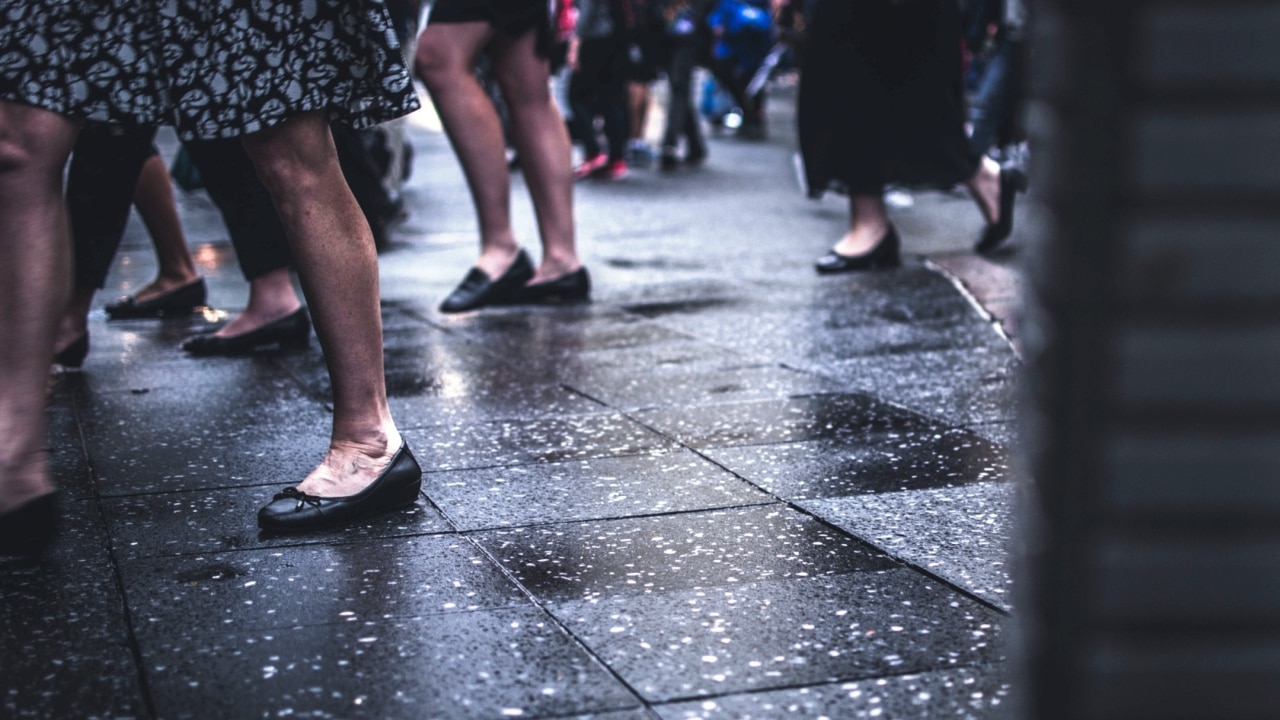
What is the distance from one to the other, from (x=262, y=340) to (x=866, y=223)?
8.66 ft

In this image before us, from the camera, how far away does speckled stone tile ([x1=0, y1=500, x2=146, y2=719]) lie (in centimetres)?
199

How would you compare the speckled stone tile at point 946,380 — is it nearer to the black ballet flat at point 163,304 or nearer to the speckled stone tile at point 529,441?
the speckled stone tile at point 529,441

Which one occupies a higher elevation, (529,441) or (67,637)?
(67,637)

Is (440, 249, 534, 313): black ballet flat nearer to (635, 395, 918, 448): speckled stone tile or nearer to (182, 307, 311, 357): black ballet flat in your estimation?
(182, 307, 311, 357): black ballet flat

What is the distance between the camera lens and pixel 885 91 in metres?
6.20

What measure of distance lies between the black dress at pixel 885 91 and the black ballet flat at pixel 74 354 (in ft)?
10.2

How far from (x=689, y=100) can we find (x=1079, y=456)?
1113 cm

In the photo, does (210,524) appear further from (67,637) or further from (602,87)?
(602,87)

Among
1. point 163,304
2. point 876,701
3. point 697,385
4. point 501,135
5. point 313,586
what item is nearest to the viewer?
point 876,701

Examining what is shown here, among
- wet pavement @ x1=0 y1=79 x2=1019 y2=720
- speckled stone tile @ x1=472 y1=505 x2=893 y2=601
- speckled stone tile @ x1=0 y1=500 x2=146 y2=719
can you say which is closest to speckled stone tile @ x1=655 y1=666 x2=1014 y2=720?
wet pavement @ x1=0 y1=79 x2=1019 y2=720

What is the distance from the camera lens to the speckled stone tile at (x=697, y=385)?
3.90 metres

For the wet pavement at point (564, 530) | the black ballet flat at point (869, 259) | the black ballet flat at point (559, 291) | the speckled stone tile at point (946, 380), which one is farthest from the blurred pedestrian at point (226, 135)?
the black ballet flat at point (869, 259)

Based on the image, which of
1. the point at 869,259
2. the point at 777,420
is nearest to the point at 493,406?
the point at 777,420

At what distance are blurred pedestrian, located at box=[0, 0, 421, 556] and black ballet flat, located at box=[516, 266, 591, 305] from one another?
2.61 m
